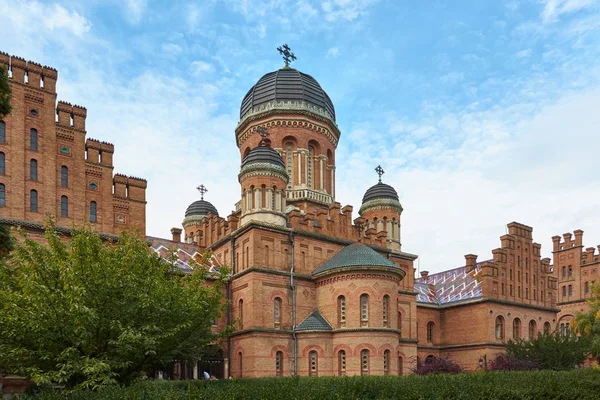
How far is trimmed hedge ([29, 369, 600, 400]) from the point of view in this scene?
12547 millimetres

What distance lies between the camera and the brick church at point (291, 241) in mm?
31781

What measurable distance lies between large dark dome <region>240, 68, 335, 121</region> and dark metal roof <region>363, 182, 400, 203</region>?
7273mm

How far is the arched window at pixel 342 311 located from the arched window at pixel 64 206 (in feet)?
57.2

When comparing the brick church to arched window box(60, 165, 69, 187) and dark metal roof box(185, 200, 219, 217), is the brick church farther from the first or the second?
dark metal roof box(185, 200, 219, 217)

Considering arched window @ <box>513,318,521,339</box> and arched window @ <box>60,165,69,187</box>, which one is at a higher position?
arched window @ <box>60,165,69,187</box>

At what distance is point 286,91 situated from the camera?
4666cm

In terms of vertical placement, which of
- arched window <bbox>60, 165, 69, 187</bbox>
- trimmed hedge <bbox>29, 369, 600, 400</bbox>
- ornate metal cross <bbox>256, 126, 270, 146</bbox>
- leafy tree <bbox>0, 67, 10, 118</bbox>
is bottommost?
trimmed hedge <bbox>29, 369, 600, 400</bbox>

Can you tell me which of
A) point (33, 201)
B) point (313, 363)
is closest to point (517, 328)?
point (313, 363)

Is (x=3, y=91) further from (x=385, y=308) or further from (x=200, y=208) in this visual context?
(x=200, y=208)

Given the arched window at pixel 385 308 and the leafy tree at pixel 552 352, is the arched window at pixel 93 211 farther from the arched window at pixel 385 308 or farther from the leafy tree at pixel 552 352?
the leafy tree at pixel 552 352

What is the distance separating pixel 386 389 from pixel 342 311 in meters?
19.1

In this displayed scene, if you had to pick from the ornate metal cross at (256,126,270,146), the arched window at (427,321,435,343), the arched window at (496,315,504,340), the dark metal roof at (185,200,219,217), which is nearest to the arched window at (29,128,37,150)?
the ornate metal cross at (256,126,270,146)

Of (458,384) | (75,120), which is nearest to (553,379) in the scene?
(458,384)

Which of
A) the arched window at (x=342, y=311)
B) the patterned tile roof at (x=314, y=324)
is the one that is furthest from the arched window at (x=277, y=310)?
the arched window at (x=342, y=311)
